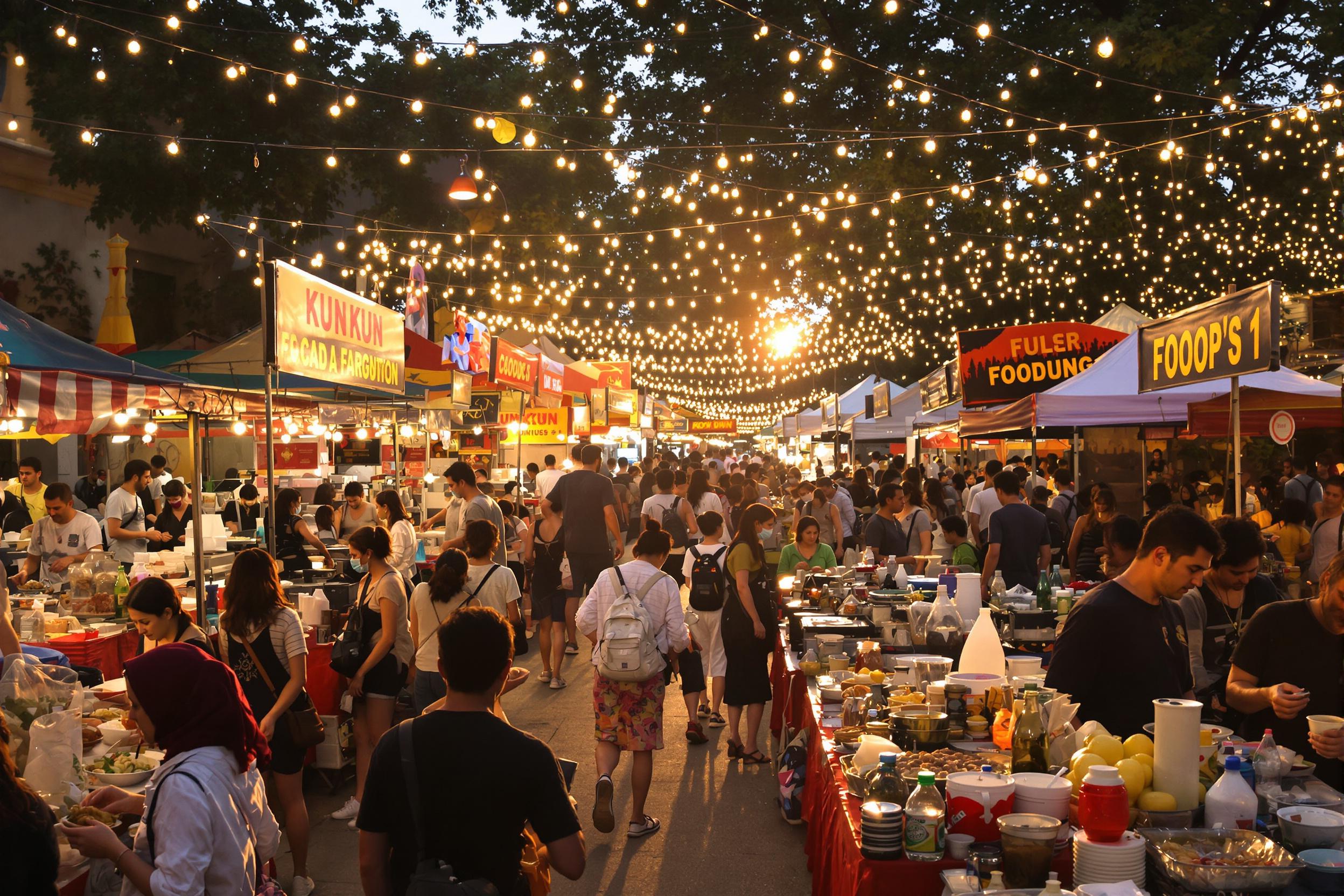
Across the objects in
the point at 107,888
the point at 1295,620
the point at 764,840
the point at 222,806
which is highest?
the point at 1295,620

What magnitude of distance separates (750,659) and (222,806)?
4.82m

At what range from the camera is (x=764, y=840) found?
243 inches

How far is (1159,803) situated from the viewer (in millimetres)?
3277

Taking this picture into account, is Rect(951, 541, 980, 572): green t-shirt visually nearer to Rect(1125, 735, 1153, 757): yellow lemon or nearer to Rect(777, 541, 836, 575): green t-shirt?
Rect(777, 541, 836, 575): green t-shirt

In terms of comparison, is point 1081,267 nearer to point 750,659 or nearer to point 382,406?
point 382,406

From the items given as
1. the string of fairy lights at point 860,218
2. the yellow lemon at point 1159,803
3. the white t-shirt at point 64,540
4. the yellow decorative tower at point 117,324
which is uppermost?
the string of fairy lights at point 860,218

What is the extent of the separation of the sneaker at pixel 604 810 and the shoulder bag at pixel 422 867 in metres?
3.36

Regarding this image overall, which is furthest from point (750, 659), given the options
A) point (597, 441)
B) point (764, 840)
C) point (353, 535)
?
point (597, 441)

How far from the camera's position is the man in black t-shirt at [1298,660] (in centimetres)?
418

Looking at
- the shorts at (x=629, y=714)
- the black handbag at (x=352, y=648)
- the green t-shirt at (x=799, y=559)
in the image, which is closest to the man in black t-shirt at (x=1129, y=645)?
the shorts at (x=629, y=714)

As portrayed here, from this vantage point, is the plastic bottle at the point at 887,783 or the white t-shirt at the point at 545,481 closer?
the plastic bottle at the point at 887,783

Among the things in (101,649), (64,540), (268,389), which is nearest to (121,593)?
(101,649)

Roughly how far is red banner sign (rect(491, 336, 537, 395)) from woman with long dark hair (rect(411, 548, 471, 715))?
8728 mm

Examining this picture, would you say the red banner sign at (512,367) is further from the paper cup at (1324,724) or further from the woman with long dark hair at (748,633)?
the paper cup at (1324,724)
